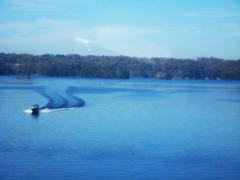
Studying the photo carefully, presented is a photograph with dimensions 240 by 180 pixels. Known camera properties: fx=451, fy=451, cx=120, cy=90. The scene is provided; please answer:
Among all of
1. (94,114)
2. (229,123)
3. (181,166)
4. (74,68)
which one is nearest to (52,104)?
(94,114)

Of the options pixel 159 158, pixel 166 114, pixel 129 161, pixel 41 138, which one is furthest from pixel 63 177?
pixel 166 114

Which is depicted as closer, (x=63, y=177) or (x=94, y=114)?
(x=63, y=177)

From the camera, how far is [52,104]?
23766 mm

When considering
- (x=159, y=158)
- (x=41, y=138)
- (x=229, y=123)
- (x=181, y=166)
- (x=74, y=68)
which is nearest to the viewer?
(x=181, y=166)

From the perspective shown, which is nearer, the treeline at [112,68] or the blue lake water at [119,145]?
the blue lake water at [119,145]

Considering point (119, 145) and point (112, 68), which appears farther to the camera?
point (112, 68)

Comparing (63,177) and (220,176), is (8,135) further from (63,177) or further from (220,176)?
(220,176)

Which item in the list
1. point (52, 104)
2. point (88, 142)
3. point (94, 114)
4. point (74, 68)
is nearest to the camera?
point (88, 142)

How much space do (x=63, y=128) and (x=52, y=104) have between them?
8121 mm

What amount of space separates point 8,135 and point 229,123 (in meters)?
8.81

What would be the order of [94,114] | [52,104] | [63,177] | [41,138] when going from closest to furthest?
[63,177] → [41,138] → [94,114] → [52,104]

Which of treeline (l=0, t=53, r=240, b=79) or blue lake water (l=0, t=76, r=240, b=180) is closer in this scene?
blue lake water (l=0, t=76, r=240, b=180)

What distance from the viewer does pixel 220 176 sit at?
9.88 m

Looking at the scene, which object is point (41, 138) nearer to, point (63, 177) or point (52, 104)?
point (63, 177)
